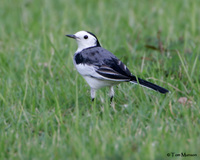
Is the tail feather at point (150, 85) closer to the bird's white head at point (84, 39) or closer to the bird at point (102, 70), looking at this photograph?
the bird at point (102, 70)

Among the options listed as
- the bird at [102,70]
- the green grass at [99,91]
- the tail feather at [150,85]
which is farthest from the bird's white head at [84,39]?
the tail feather at [150,85]

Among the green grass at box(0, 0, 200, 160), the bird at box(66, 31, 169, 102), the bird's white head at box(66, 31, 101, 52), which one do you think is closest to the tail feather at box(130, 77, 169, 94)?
the bird at box(66, 31, 169, 102)

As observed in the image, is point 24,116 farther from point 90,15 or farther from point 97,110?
point 90,15

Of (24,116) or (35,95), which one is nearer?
(24,116)

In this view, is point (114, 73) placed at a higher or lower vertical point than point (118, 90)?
higher

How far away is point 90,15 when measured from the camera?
8.50 metres

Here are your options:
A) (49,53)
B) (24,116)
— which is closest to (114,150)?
(24,116)

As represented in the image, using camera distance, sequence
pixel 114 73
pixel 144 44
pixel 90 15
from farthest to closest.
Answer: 1. pixel 90 15
2. pixel 144 44
3. pixel 114 73

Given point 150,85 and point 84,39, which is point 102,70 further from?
point 84,39

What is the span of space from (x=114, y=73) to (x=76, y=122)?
77 cm

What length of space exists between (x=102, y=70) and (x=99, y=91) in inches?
25.9

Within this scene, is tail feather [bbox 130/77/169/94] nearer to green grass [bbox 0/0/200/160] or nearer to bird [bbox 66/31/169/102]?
bird [bbox 66/31/169/102]

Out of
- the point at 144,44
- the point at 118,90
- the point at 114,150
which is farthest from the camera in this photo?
the point at 144,44

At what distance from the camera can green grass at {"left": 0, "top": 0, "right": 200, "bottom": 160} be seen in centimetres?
359
